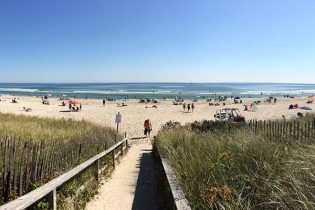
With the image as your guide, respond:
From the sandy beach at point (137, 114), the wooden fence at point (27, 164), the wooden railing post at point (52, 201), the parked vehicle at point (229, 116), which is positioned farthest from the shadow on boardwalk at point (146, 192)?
the sandy beach at point (137, 114)

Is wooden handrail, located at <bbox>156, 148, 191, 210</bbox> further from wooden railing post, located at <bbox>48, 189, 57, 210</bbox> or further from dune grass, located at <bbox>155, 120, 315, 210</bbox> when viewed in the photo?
wooden railing post, located at <bbox>48, 189, 57, 210</bbox>

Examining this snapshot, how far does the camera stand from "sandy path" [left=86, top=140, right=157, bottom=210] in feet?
23.1

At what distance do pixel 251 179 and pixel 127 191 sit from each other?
409cm

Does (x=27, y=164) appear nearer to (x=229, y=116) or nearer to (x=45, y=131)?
(x=45, y=131)

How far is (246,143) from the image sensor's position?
6.57 m

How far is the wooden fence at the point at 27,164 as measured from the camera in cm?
531

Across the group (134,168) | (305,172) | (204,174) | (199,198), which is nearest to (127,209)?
(204,174)

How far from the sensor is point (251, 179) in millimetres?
4785

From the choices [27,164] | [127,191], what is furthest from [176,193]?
[127,191]

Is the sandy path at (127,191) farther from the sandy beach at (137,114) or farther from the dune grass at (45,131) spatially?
the sandy beach at (137,114)

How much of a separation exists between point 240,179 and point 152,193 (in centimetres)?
329

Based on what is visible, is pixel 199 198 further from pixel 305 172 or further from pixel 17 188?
pixel 17 188

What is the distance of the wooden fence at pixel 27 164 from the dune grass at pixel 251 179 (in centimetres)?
233

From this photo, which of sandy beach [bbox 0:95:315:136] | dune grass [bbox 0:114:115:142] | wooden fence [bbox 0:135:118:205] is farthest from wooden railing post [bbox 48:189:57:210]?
sandy beach [bbox 0:95:315:136]
